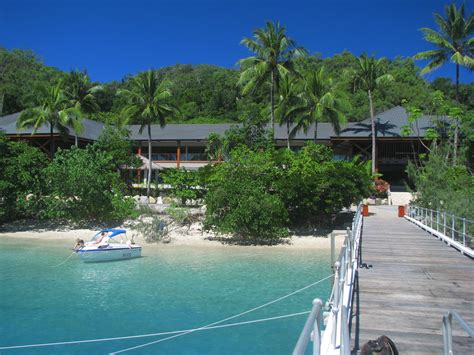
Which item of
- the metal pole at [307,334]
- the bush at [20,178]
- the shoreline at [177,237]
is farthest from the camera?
the bush at [20,178]

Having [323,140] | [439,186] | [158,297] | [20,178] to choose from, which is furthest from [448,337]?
[323,140]

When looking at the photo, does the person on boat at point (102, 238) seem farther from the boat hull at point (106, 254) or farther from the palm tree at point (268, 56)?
the palm tree at point (268, 56)

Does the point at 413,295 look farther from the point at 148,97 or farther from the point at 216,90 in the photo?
the point at 216,90

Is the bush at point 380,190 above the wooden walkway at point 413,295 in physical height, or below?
above

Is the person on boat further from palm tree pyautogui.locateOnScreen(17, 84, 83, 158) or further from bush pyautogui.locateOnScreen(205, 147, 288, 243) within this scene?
palm tree pyautogui.locateOnScreen(17, 84, 83, 158)

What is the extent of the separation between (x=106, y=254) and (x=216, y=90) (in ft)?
177

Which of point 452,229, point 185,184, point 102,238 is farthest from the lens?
point 185,184

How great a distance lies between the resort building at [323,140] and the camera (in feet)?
132

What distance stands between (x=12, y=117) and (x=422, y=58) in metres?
43.4

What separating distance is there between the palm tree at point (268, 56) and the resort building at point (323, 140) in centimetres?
730

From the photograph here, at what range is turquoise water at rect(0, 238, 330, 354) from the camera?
1023 centimetres

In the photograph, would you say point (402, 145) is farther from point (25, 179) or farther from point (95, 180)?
point (25, 179)

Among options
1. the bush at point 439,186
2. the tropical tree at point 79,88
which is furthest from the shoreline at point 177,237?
the tropical tree at point 79,88

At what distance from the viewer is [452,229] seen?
14.3m
